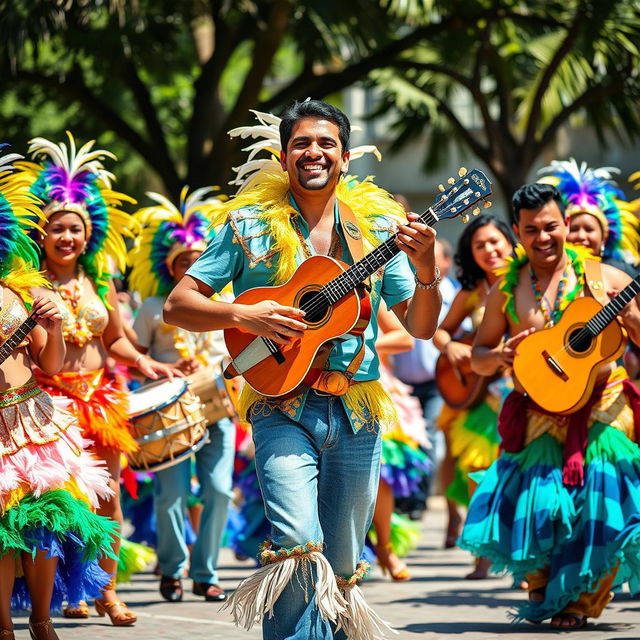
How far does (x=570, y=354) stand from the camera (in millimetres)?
6387

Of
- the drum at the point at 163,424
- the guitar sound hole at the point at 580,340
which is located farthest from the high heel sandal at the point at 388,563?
the guitar sound hole at the point at 580,340

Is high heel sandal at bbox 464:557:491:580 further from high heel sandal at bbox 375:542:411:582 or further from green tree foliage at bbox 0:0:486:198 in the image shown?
green tree foliage at bbox 0:0:486:198

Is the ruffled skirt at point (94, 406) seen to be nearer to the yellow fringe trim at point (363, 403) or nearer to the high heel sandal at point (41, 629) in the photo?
the high heel sandal at point (41, 629)

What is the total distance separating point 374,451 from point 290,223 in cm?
90

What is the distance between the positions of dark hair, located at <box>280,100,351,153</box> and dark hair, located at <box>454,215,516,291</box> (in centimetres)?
356

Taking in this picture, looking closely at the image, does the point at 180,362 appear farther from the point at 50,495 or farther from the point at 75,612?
the point at 50,495

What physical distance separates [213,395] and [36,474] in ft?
6.99

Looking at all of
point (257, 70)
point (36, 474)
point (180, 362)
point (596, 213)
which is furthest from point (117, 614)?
point (257, 70)

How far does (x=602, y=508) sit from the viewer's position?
6.36 m

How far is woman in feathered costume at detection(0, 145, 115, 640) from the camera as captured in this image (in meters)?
5.68

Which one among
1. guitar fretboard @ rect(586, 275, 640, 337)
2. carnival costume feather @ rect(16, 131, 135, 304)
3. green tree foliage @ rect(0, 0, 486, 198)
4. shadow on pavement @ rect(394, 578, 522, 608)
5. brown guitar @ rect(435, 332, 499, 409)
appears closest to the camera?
guitar fretboard @ rect(586, 275, 640, 337)

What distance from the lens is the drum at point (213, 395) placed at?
305 inches

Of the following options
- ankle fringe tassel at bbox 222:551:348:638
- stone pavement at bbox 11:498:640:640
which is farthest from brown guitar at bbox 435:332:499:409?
ankle fringe tassel at bbox 222:551:348:638

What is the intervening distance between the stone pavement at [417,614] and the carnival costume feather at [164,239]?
193 cm
